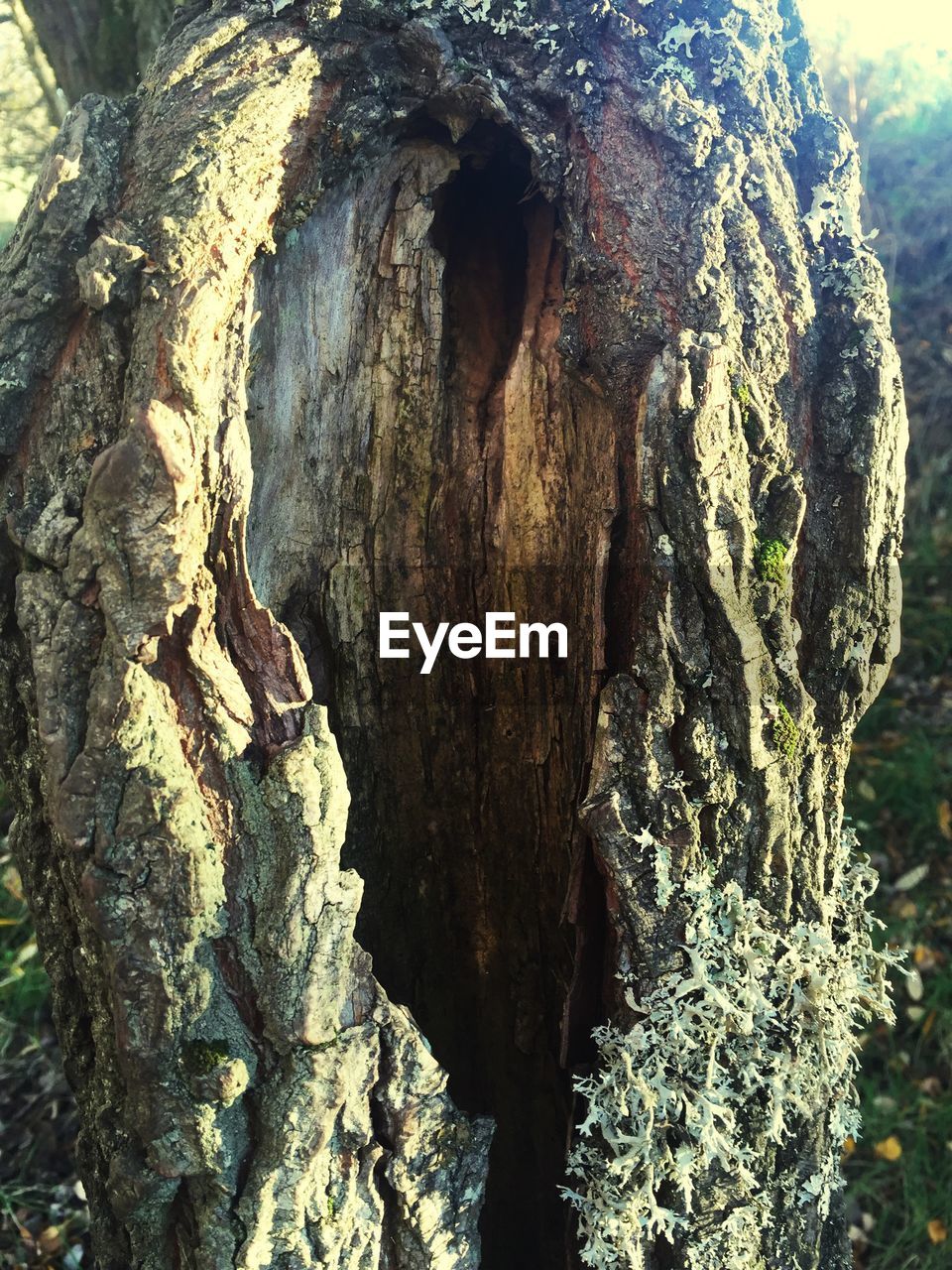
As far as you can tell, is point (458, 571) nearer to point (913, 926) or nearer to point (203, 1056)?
point (203, 1056)

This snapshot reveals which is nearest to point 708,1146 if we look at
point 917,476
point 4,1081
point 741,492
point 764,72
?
point 741,492

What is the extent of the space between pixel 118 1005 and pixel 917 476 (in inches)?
161

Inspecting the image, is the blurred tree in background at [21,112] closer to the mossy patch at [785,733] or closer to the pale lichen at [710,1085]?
the mossy patch at [785,733]

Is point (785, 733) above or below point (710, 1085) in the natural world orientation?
above

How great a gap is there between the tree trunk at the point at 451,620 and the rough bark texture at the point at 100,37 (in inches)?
38.8

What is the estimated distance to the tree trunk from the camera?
1321 millimetres

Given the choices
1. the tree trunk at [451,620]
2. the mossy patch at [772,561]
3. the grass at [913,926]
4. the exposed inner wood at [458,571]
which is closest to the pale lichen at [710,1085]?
the tree trunk at [451,620]

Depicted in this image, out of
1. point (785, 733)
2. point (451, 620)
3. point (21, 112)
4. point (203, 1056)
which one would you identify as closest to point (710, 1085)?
point (785, 733)

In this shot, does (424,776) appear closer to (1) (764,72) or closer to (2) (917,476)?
(1) (764,72)

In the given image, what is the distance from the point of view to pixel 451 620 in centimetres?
175

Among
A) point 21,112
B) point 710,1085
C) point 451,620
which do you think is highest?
point 21,112

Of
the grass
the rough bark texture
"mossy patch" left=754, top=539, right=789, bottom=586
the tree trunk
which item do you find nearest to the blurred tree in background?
the rough bark texture

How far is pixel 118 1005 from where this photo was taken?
4.33ft

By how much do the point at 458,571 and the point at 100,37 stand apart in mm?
1944
